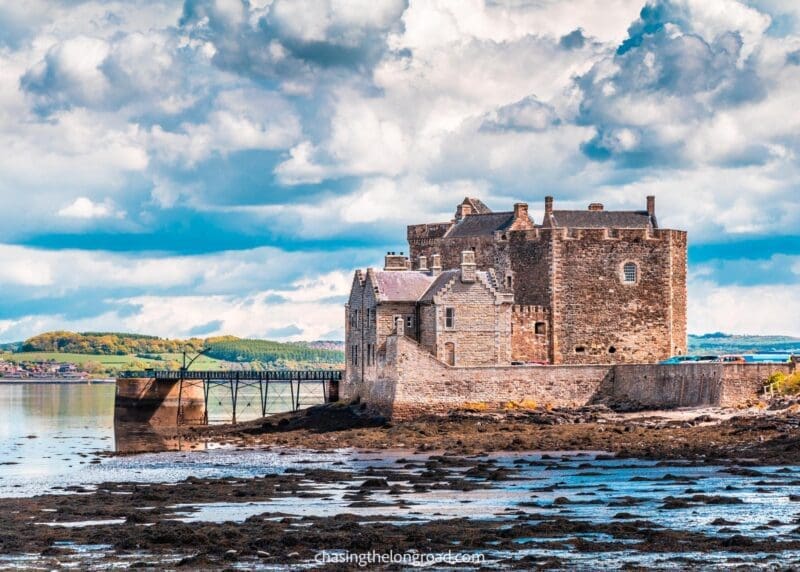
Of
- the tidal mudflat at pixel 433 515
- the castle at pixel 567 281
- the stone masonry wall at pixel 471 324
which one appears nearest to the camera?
the tidal mudflat at pixel 433 515

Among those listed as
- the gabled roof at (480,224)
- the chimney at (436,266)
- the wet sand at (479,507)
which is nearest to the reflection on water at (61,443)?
the wet sand at (479,507)

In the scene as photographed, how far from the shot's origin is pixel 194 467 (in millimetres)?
48250

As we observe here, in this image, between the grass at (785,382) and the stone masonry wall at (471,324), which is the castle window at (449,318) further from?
the grass at (785,382)

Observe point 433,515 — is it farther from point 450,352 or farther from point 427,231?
point 427,231

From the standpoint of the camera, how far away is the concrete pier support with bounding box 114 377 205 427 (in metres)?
78.9

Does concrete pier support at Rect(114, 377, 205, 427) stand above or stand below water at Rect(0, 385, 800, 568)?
above

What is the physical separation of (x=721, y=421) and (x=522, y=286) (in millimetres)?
17999

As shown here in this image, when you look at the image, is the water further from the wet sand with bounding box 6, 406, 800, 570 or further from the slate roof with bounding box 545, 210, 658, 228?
the slate roof with bounding box 545, 210, 658, 228

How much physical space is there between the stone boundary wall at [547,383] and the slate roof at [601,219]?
31.8 ft

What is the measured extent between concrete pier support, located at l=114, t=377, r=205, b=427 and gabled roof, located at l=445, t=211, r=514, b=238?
17.3m

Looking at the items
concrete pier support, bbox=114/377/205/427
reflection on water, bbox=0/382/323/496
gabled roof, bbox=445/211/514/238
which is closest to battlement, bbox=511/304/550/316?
gabled roof, bbox=445/211/514/238

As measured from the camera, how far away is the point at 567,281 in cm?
6925

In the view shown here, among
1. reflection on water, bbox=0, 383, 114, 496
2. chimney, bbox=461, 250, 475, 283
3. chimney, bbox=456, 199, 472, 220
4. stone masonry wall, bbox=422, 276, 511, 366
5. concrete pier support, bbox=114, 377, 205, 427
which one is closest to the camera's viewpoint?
reflection on water, bbox=0, 383, 114, 496

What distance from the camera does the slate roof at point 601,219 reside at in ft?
232
